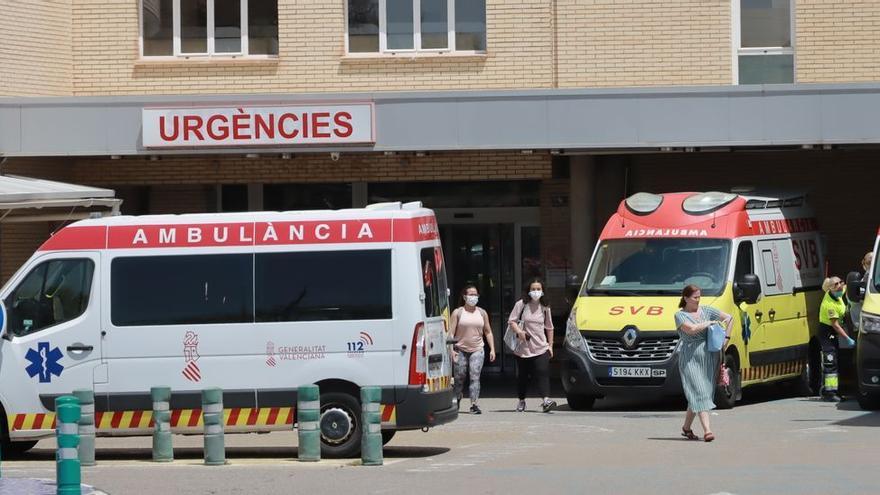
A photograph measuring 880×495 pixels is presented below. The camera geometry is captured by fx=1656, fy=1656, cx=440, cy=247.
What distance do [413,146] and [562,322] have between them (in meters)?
5.11

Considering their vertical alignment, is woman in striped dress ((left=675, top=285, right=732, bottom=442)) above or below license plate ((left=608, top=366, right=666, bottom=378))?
above

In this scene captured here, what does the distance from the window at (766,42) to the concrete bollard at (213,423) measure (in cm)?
1224

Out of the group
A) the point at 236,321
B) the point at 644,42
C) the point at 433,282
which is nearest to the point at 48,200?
the point at 236,321

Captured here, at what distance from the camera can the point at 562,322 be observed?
2617cm

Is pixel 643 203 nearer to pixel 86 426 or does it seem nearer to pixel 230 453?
pixel 230 453

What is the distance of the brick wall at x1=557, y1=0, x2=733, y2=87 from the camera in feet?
80.2

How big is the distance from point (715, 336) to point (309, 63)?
10.6m

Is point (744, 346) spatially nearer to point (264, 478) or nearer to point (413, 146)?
point (413, 146)

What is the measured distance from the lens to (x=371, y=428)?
14.9 metres

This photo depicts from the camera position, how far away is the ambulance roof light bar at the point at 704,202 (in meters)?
21.1

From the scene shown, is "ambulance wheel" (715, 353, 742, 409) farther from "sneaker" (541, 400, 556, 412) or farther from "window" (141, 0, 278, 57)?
"window" (141, 0, 278, 57)

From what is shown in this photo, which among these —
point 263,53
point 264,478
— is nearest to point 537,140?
point 263,53

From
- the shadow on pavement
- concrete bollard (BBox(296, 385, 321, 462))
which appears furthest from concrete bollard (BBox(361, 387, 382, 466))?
the shadow on pavement

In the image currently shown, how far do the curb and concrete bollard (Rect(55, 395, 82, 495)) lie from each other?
1.74 ft
